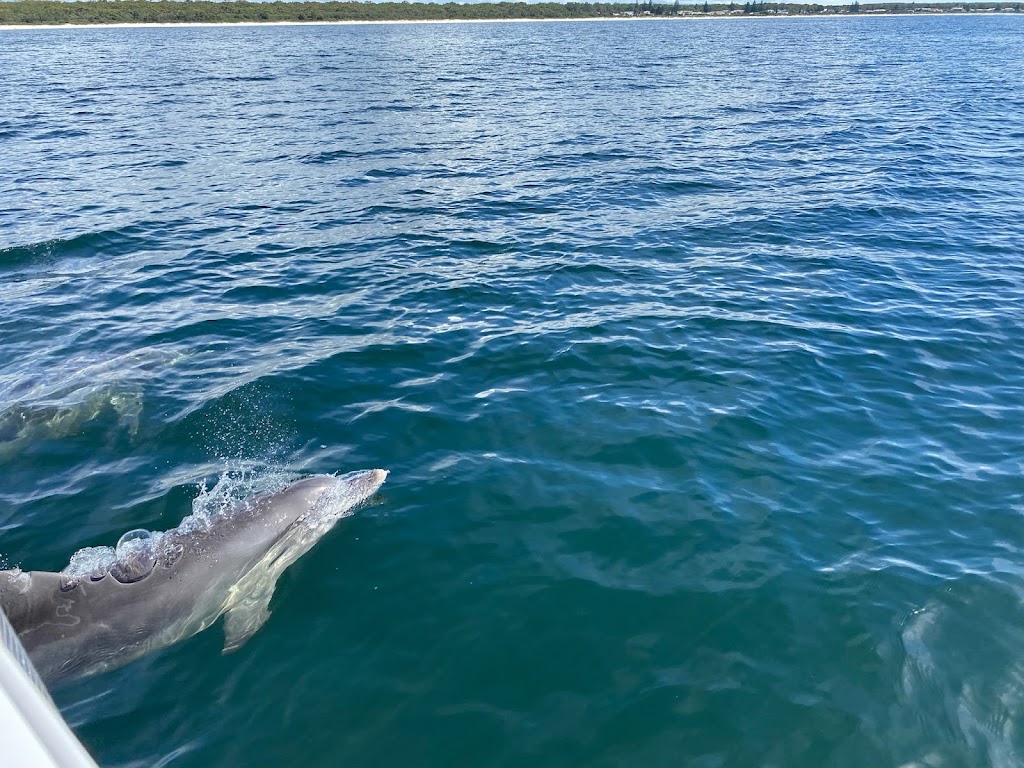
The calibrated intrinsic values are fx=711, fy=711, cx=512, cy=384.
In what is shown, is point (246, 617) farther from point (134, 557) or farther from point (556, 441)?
point (556, 441)

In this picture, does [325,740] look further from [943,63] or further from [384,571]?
[943,63]

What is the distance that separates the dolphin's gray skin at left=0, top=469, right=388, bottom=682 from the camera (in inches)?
292

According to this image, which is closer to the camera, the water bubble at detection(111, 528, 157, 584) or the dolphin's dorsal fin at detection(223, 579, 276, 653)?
the dolphin's dorsal fin at detection(223, 579, 276, 653)

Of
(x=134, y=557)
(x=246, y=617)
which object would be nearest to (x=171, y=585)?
(x=134, y=557)

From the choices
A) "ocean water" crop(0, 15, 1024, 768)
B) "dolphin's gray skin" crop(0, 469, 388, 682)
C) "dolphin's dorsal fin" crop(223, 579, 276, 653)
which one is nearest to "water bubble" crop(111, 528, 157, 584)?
"dolphin's gray skin" crop(0, 469, 388, 682)

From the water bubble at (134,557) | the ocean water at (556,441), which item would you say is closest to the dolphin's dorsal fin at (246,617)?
the ocean water at (556,441)

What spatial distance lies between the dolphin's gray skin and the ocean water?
25 centimetres

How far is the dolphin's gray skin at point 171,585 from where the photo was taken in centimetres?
742

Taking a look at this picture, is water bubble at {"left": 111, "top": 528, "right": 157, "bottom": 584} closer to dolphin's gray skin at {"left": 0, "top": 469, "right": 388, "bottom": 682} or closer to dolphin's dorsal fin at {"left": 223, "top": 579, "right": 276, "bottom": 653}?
dolphin's gray skin at {"left": 0, "top": 469, "right": 388, "bottom": 682}

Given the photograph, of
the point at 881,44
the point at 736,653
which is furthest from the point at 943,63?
the point at 736,653

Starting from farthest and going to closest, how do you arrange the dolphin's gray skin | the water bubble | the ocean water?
the water bubble < the dolphin's gray skin < the ocean water

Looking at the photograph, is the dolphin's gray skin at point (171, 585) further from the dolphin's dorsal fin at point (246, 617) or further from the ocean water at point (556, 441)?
the ocean water at point (556, 441)

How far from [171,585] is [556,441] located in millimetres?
5608

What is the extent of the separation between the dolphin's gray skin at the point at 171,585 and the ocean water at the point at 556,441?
25cm
